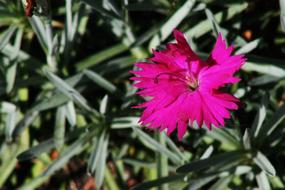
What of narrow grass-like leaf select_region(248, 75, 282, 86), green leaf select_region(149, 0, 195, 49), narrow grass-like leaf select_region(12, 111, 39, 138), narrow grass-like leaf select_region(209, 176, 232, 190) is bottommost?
narrow grass-like leaf select_region(209, 176, 232, 190)

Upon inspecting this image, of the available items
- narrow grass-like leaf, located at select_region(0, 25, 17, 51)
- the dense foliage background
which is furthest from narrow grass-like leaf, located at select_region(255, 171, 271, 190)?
narrow grass-like leaf, located at select_region(0, 25, 17, 51)

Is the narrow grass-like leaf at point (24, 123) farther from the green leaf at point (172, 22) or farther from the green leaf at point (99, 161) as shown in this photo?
the green leaf at point (172, 22)

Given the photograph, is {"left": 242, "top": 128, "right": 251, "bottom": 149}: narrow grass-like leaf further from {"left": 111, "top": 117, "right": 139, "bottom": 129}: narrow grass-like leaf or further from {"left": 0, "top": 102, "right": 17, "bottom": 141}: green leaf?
{"left": 0, "top": 102, "right": 17, "bottom": 141}: green leaf

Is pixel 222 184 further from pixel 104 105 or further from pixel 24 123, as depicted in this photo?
pixel 24 123

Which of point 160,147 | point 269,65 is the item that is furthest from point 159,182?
point 269,65

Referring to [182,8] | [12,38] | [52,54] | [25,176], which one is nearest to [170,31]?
[182,8]

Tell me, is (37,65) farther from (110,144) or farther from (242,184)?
(242,184)
